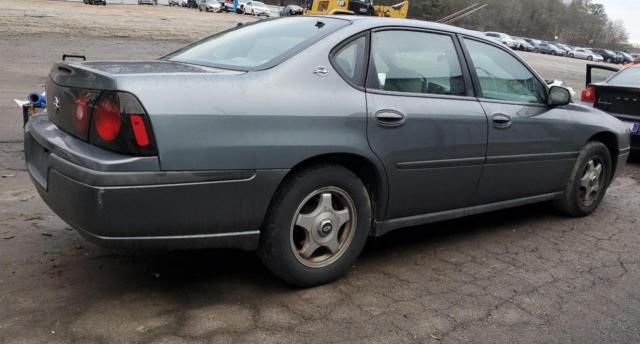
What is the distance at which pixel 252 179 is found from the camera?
296 cm

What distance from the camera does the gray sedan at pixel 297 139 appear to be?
2.74 meters

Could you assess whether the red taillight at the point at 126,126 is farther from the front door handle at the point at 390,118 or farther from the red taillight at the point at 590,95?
the red taillight at the point at 590,95

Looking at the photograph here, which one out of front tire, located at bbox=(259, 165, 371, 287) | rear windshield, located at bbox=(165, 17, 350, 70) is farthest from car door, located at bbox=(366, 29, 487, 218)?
rear windshield, located at bbox=(165, 17, 350, 70)

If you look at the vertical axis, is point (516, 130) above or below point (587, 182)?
above

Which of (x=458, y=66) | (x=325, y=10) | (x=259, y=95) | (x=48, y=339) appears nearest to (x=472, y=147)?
(x=458, y=66)

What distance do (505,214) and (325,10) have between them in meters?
23.3

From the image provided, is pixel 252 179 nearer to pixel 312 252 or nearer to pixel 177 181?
pixel 177 181

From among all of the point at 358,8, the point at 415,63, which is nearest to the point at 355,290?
the point at 415,63

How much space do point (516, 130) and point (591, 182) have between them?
1419 mm

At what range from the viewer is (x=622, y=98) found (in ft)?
25.0

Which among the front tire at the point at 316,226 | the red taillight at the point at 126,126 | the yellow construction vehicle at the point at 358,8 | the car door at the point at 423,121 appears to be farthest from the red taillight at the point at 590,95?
the yellow construction vehicle at the point at 358,8

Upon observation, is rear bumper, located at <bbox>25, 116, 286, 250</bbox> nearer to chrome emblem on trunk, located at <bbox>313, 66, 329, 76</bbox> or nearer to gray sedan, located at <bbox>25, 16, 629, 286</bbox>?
gray sedan, located at <bbox>25, 16, 629, 286</bbox>

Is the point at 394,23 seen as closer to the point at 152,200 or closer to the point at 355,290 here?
the point at 355,290

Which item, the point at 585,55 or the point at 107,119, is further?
the point at 585,55
